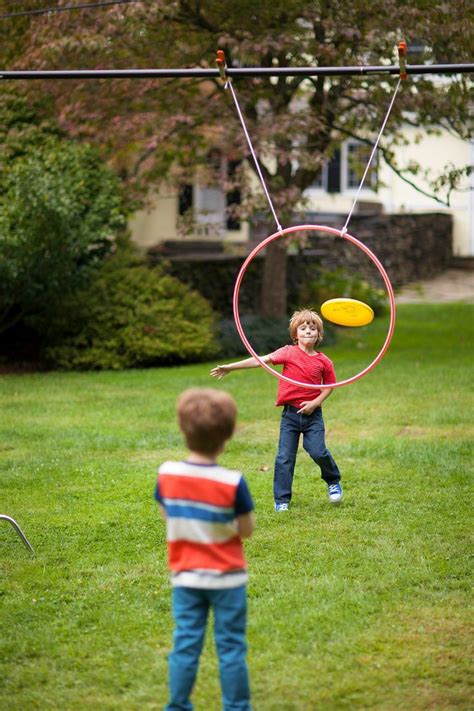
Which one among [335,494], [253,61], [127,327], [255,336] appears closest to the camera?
[335,494]

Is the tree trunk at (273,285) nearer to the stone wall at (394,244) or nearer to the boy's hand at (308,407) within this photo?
the stone wall at (394,244)

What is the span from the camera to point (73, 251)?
13.1m

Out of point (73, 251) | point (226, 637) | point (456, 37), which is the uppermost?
point (456, 37)

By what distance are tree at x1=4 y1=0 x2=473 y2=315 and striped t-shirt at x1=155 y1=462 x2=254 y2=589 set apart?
Result: 31.9ft

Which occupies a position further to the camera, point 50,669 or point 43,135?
point 43,135

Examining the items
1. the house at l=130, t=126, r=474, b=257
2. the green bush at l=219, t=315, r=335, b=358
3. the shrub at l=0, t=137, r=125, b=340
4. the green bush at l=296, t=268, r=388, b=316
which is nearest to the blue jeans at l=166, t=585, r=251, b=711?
the shrub at l=0, t=137, r=125, b=340

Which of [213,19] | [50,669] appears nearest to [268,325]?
[213,19]

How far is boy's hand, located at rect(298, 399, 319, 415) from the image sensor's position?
21.7 ft

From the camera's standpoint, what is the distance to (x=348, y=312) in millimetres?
6375

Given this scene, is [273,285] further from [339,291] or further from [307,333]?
[307,333]

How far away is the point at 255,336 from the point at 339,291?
144 inches

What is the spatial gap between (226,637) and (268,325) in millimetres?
11820

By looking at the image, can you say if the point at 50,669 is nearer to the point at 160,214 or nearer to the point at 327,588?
the point at 327,588

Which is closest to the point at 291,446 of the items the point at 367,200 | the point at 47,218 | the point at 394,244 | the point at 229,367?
the point at 229,367
